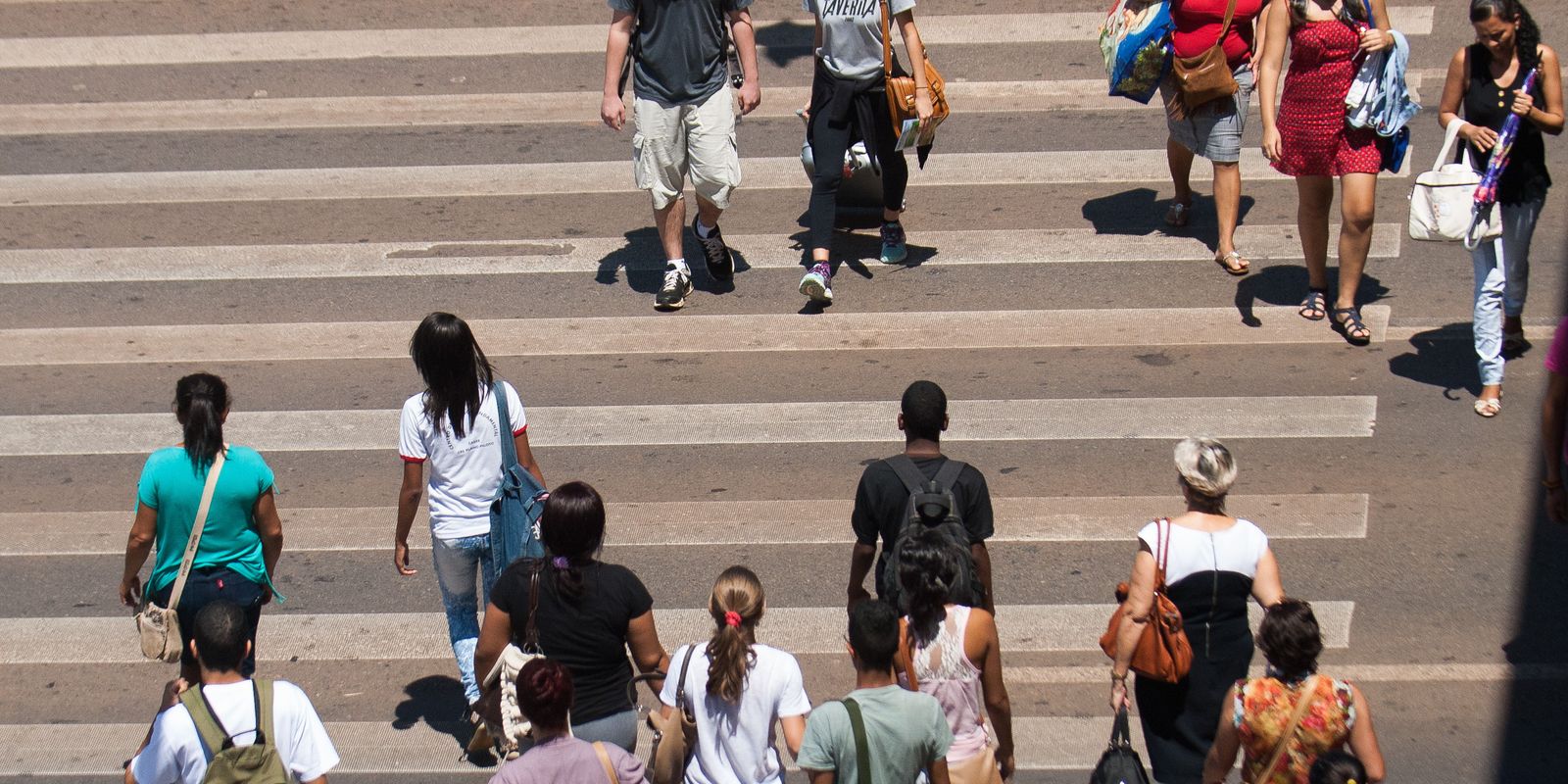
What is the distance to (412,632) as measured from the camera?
715cm

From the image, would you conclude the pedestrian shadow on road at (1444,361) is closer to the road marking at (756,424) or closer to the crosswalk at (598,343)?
the crosswalk at (598,343)

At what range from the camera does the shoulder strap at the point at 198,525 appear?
566cm

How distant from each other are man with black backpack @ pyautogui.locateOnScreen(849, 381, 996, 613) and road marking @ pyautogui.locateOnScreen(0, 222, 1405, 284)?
194 inches

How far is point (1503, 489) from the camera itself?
304 inches

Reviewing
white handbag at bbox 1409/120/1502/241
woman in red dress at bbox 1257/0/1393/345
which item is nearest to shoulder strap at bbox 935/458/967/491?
white handbag at bbox 1409/120/1502/241

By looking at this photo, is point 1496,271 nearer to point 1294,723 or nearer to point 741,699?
point 1294,723

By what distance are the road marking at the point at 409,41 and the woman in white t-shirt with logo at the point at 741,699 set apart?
8604mm

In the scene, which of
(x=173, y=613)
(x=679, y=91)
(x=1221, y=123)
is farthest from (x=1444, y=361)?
(x=173, y=613)

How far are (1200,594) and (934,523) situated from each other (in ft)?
2.86

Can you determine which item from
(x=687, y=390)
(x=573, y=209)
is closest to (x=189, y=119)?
(x=573, y=209)

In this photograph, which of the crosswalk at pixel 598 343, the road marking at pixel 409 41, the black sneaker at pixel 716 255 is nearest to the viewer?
the crosswalk at pixel 598 343

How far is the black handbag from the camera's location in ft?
16.1

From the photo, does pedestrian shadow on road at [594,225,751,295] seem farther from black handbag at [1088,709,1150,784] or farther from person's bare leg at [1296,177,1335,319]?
black handbag at [1088,709,1150,784]

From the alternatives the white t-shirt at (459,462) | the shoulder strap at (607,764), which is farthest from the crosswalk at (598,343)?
the shoulder strap at (607,764)
